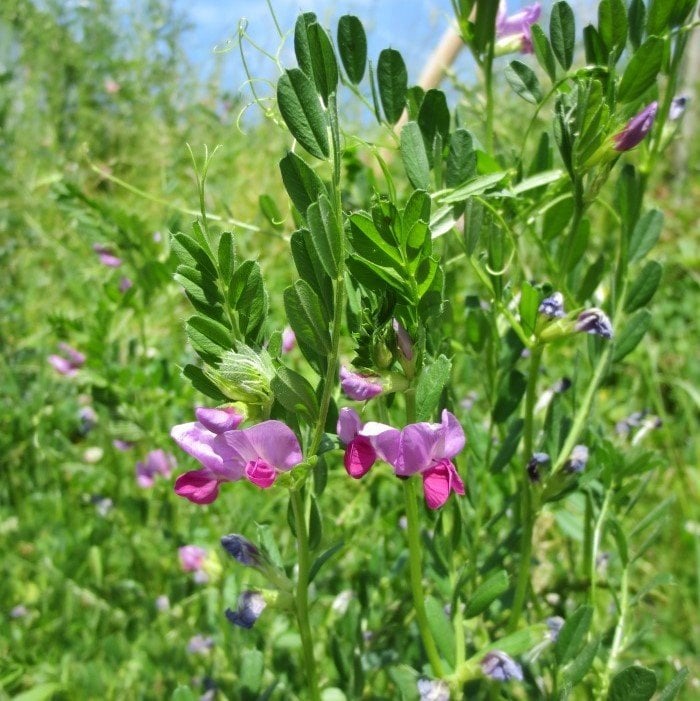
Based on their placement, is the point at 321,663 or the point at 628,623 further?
the point at 321,663

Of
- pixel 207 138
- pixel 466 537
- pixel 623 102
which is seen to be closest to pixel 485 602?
pixel 466 537

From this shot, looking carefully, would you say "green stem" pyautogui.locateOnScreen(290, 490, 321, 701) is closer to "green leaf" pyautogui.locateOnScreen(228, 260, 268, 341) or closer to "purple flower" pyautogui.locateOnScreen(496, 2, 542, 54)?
"green leaf" pyautogui.locateOnScreen(228, 260, 268, 341)

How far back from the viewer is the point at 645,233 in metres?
0.83

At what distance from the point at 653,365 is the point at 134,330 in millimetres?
1209

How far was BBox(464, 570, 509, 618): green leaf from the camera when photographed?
27.6 inches

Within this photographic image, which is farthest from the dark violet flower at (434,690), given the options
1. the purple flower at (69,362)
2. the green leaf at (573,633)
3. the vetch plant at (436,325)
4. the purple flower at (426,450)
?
the purple flower at (69,362)

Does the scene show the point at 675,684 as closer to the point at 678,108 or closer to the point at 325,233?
the point at 325,233

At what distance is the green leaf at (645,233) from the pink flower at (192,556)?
69 cm

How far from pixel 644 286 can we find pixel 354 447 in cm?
42

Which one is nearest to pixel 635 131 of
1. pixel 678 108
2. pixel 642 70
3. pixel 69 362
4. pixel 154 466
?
pixel 642 70

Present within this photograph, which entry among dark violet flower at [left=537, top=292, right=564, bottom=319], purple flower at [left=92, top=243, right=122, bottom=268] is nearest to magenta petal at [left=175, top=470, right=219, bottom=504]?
dark violet flower at [left=537, top=292, right=564, bottom=319]

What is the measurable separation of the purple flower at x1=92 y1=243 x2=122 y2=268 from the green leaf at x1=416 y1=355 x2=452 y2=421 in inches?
30.8

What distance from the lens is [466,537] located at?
90 cm

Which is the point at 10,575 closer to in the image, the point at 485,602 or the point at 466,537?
the point at 466,537
